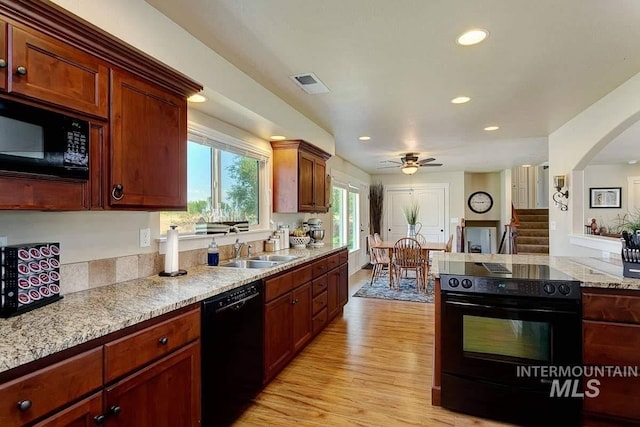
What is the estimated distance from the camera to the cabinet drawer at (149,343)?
130 centimetres

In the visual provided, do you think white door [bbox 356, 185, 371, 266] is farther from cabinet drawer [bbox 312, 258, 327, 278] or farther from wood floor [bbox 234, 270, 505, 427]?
cabinet drawer [bbox 312, 258, 327, 278]

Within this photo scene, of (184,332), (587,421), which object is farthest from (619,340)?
(184,332)

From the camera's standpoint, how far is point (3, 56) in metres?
1.22

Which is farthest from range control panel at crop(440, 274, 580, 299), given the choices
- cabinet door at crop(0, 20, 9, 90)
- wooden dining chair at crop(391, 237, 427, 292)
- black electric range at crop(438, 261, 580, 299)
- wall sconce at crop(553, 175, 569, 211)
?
wooden dining chair at crop(391, 237, 427, 292)

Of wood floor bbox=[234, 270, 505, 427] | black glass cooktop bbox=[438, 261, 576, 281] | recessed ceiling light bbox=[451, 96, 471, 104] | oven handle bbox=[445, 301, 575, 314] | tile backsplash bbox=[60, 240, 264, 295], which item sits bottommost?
wood floor bbox=[234, 270, 505, 427]

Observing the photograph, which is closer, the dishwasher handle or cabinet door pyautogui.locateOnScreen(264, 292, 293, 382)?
the dishwasher handle

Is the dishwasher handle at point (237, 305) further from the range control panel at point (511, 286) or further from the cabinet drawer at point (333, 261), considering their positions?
the cabinet drawer at point (333, 261)

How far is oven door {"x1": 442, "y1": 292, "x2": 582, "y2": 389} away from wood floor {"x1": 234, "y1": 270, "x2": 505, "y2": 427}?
1.17 feet

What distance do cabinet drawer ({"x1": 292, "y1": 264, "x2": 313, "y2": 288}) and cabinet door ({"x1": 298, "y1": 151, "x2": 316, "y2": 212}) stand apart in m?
0.86

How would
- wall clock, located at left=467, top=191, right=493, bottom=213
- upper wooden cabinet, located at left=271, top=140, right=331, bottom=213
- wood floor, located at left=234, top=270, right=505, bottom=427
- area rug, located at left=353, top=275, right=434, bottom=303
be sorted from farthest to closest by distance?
wall clock, located at left=467, top=191, right=493, bottom=213
area rug, located at left=353, top=275, right=434, bottom=303
upper wooden cabinet, located at left=271, top=140, right=331, bottom=213
wood floor, located at left=234, top=270, right=505, bottom=427

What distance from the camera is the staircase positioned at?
7609 mm

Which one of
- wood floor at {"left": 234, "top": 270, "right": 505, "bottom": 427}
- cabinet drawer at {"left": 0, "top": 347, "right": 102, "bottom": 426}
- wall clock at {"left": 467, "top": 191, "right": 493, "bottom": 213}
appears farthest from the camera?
wall clock at {"left": 467, "top": 191, "right": 493, "bottom": 213}

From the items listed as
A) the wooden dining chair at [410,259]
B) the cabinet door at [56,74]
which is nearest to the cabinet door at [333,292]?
the wooden dining chair at [410,259]

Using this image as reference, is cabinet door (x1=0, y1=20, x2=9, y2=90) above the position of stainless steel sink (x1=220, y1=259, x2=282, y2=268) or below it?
above
